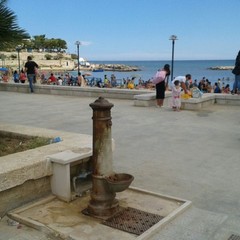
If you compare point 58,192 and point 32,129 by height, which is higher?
point 32,129

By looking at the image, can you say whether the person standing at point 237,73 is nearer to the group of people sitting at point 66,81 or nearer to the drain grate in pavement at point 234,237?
the drain grate in pavement at point 234,237

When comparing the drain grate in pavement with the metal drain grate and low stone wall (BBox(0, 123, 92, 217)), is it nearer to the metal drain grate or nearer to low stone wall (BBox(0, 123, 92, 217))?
the metal drain grate

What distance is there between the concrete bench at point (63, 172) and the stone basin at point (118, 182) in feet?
1.86

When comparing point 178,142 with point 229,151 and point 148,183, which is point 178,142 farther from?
point 148,183

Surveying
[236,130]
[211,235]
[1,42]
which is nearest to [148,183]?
[211,235]

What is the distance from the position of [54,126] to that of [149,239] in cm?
574

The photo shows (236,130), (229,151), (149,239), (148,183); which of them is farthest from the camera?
(236,130)

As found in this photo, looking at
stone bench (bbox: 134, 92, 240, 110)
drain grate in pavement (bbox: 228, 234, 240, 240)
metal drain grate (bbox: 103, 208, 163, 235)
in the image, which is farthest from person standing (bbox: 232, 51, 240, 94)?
drain grate in pavement (bbox: 228, 234, 240, 240)

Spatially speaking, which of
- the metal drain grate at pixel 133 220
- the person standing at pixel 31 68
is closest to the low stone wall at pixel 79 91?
the person standing at pixel 31 68

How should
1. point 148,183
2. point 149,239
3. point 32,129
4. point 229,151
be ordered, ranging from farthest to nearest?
point 229,151, point 32,129, point 148,183, point 149,239

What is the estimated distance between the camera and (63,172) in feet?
13.5

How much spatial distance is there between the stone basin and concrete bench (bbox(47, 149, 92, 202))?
0.57 meters

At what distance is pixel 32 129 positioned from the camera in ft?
18.9

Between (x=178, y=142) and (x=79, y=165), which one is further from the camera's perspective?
(x=178, y=142)
